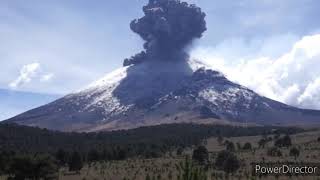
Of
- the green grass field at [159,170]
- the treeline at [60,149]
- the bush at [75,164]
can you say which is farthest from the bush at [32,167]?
the bush at [75,164]

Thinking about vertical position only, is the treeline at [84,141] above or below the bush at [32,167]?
above

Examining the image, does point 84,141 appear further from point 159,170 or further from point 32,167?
point 32,167

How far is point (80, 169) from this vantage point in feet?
290

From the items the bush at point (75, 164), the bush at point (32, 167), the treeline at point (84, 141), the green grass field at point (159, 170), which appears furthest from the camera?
the treeline at point (84, 141)

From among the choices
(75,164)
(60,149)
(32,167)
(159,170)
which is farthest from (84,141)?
(32,167)

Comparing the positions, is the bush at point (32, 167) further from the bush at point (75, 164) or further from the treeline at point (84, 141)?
the treeline at point (84, 141)

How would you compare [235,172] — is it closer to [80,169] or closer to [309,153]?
[309,153]

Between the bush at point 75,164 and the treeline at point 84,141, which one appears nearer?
the bush at point 75,164

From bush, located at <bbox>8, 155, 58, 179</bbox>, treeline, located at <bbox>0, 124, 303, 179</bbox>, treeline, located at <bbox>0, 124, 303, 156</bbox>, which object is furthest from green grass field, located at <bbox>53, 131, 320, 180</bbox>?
treeline, located at <bbox>0, 124, 303, 156</bbox>

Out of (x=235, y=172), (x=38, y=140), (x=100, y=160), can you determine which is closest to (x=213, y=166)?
(x=235, y=172)

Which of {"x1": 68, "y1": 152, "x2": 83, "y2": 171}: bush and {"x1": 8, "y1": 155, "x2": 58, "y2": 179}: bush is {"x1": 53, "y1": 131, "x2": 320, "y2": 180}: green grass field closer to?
{"x1": 68, "y1": 152, "x2": 83, "y2": 171}: bush

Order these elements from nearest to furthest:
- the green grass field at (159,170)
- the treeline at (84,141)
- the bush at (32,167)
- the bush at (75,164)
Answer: the bush at (32,167), the green grass field at (159,170), the bush at (75,164), the treeline at (84,141)

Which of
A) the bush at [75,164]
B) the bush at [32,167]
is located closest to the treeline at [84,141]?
the bush at [75,164]

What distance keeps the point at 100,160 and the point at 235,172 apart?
1678 inches
